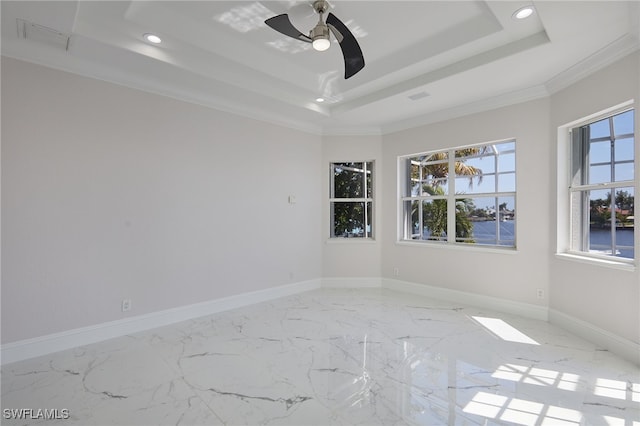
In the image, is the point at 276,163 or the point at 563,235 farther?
the point at 276,163

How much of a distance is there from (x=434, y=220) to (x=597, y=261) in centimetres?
211

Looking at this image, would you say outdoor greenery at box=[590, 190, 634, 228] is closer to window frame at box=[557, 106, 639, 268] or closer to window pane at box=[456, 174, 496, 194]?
window frame at box=[557, 106, 639, 268]

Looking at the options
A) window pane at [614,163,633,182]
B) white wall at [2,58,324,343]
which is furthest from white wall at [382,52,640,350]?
white wall at [2,58,324,343]

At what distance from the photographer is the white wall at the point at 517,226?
12.1ft

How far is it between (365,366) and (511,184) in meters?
3.02

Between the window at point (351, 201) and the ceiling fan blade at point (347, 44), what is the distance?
2.73 meters

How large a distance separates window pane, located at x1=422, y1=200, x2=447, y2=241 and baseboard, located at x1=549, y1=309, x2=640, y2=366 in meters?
1.68

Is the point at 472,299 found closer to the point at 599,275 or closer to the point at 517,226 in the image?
the point at 517,226

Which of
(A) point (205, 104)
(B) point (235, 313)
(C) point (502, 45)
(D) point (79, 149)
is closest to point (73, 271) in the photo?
(D) point (79, 149)

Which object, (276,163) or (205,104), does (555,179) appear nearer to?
(276,163)

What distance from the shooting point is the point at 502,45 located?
2939 millimetres

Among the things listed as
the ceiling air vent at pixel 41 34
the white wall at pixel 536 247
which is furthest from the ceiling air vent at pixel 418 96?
the ceiling air vent at pixel 41 34

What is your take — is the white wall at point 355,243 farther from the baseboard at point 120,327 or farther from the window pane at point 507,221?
the window pane at point 507,221

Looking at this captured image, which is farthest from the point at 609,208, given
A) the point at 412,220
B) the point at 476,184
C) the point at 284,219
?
the point at 284,219
